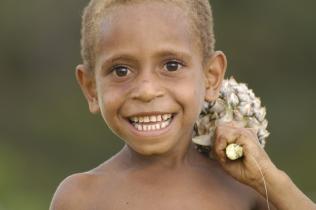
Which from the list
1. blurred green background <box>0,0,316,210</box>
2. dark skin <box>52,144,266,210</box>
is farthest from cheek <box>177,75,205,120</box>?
blurred green background <box>0,0,316,210</box>

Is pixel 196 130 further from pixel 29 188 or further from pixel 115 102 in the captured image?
pixel 29 188

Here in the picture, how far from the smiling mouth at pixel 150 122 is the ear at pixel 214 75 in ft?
0.96

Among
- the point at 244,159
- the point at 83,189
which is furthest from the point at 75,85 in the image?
the point at 244,159

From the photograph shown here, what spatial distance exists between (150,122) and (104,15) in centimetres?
42

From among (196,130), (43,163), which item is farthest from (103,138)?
(196,130)

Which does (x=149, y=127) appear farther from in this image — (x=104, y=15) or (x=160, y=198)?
(x=104, y=15)

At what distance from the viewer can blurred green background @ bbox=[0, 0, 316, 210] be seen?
35.6ft

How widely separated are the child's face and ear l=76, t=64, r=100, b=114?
0.11 metres

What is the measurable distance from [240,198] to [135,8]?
2.67ft

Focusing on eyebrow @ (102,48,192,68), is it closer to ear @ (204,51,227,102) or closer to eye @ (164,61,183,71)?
eye @ (164,61,183,71)

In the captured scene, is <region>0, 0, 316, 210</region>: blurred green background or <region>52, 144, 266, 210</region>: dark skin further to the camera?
<region>0, 0, 316, 210</region>: blurred green background

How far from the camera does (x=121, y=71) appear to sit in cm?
412

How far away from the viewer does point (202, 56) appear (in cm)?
430

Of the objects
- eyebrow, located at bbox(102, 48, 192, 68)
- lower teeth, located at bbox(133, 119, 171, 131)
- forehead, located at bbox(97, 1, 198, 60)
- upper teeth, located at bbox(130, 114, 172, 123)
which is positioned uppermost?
forehead, located at bbox(97, 1, 198, 60)
